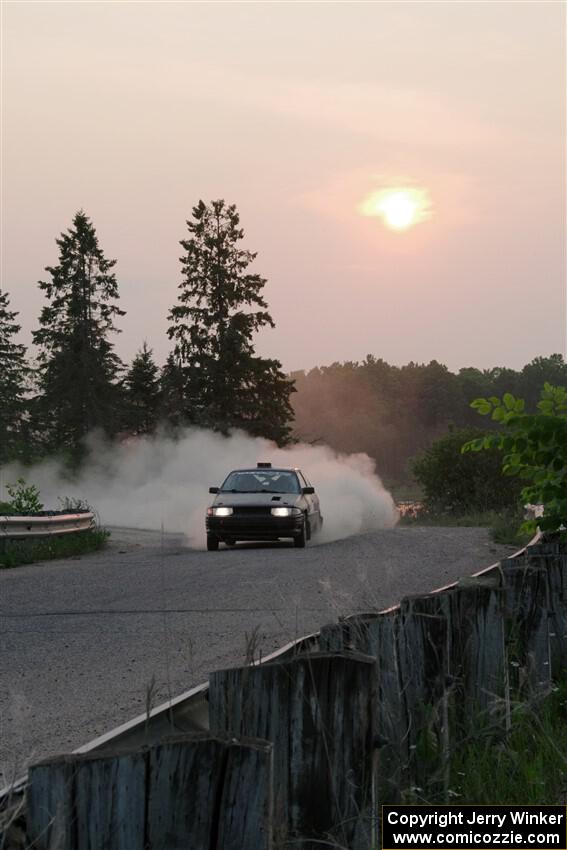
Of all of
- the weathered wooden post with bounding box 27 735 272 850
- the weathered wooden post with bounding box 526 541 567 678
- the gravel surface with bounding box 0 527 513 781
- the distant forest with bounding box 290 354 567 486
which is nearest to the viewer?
the weathered wooden post with bounding box 27 735 272 850

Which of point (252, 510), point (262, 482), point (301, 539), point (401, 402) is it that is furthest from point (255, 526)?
point (401, 402)

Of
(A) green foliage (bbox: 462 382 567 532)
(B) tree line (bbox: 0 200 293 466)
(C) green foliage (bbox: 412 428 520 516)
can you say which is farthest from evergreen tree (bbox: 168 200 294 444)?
(A) green foliage (bbox: 462 382 567 532)

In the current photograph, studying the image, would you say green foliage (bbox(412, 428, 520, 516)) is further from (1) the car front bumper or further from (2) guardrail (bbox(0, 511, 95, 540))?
(2) guardrail (bbox(0, 511, 95, 540))

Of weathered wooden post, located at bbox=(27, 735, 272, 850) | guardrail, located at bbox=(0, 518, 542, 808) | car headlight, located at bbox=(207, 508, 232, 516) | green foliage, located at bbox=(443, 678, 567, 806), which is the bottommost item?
green foliage, located at bbox=(443, 678, 567, 806)

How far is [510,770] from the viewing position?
17.2 ft

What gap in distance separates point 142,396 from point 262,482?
140ft

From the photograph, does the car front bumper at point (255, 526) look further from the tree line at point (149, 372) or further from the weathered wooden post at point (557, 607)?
the tree line at point (149, 372)

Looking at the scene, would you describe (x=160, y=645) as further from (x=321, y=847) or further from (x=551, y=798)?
(x=321, y=847)

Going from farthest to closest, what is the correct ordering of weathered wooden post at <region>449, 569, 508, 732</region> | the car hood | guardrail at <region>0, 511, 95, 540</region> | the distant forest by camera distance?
the distant forest < the car hood < guardrail at <region>0, 511, 95, 540</region> < weathered wooden post at <region>449, 569, 508, 732</region>

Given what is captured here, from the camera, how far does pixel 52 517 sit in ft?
75.0

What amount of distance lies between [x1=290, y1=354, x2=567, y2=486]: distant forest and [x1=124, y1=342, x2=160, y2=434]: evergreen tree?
307ft

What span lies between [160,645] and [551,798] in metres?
5.97

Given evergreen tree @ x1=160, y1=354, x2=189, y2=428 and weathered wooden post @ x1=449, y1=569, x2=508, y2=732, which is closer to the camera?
weathered wooden post @ x1=449, y1=569, x2=508, y2=732

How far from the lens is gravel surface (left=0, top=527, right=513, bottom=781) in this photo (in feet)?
25.4
